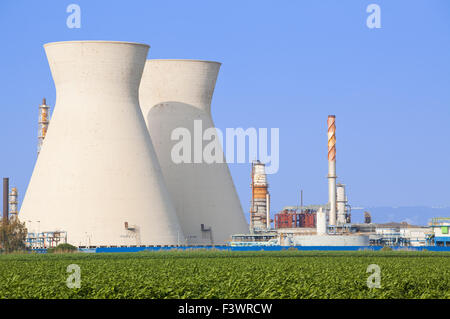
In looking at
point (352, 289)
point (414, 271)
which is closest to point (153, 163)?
point (414, 271)

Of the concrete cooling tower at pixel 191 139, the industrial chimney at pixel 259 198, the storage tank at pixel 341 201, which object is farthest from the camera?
the storage tank at pixel 341 201

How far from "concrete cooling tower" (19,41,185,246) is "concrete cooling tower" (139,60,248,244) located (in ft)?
27.2

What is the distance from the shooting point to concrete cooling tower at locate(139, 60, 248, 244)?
65.2 metres

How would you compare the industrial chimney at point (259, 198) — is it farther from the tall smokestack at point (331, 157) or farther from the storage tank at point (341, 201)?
the tall smokestack at point (331, 157)

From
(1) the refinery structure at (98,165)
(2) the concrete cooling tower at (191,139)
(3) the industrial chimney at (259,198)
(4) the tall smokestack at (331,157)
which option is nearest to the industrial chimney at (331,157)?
(4) the tall smokestack at (331,157)

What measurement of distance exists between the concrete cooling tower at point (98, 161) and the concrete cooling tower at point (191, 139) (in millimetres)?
8298

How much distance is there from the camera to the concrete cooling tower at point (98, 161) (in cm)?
5541

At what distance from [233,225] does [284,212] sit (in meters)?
44.9

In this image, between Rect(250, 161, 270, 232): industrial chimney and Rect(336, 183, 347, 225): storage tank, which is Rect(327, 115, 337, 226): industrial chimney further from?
Rect(336, 183, 347, 225): storage tank

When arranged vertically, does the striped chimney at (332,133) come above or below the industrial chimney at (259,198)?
above

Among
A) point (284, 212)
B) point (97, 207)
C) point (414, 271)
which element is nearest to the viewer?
point (414, 271)
